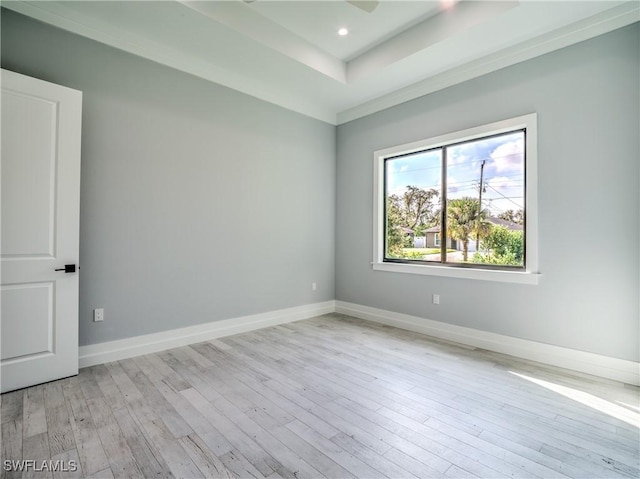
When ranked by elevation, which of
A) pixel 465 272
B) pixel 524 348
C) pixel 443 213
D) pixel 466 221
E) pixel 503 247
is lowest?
pixel 524 348

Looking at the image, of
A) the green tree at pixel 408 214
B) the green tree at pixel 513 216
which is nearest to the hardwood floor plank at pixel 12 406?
the green tree at pixel 408 214

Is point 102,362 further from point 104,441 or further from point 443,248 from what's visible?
point 443,248

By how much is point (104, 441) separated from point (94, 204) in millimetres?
1999

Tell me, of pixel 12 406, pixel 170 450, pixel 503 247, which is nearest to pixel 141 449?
pixel 170 450

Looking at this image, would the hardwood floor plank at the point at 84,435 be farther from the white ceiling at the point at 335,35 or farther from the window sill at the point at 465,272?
the window sill at the point at 465,272

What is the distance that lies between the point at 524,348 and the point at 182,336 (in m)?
3.51

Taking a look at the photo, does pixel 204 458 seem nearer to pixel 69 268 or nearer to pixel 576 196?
pixel 69 268

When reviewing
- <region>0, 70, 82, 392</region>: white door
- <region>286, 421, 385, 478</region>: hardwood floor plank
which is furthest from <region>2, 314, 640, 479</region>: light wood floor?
<region>0, 70, 82, 392</region>: white door

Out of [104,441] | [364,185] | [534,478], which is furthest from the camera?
[364,185]

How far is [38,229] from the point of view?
2.45m

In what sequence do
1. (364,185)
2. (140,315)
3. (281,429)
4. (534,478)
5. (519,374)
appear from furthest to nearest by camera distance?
(364,185), (140,315), (519,374), (281,429), (534,478)

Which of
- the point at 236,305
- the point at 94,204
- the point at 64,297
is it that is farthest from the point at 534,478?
the point at 94,204

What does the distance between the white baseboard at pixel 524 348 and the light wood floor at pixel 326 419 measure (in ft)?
0.46

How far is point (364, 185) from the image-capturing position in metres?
4.67
